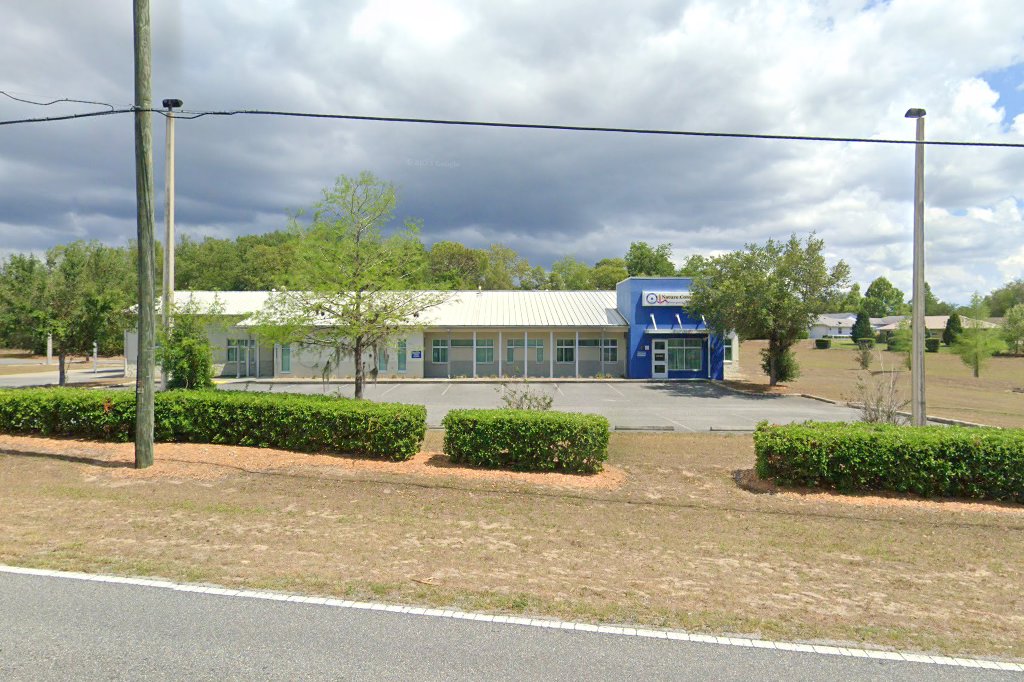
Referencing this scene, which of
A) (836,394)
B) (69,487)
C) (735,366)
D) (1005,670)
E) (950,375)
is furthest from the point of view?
(950,375)

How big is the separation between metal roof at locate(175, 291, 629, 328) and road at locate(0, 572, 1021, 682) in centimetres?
2709

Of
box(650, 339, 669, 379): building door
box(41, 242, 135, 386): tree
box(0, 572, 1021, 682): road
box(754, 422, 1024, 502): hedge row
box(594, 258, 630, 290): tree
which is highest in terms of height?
box(594, 258, 630, 290): tree

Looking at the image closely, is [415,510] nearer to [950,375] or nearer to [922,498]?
[922,498]

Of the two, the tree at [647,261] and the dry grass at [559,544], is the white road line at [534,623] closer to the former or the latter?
the dry grass at [559,544]

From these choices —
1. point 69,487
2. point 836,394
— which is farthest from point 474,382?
point 69,487

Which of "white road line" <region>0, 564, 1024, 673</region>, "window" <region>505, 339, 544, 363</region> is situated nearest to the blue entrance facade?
"window" <region>505, 339, 544, 363</region>

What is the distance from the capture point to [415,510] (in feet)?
25.3

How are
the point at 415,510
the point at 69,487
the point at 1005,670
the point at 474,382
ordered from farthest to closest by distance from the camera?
the point at 474,382 < the point at 69,487 < the point at 415,510 < the point at 1005,670

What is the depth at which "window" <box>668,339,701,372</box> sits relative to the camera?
113 ft

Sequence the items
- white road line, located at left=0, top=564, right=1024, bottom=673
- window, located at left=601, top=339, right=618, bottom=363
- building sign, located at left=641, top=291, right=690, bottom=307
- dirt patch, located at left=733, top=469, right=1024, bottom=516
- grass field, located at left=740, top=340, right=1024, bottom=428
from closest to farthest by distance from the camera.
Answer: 1. white road line, located at left=0, top=564, right=1024, bottom=673
2. dirt patch, located at left=733, top=469, right=1024, bottom=516
3. grass field, located at left=740, top=340, right=1024, bottom=428
4. building sign, located at left=641, top=291, right=690, bottom=307
5. window, located at left=601, top=339, right=618, bottom=363

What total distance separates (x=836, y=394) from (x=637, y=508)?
22.4 meters

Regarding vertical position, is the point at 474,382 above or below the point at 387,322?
below

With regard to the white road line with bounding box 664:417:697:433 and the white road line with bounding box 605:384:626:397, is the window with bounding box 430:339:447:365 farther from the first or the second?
the white road line with bounding box 664:417:697:433

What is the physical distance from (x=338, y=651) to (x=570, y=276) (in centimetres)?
7513
